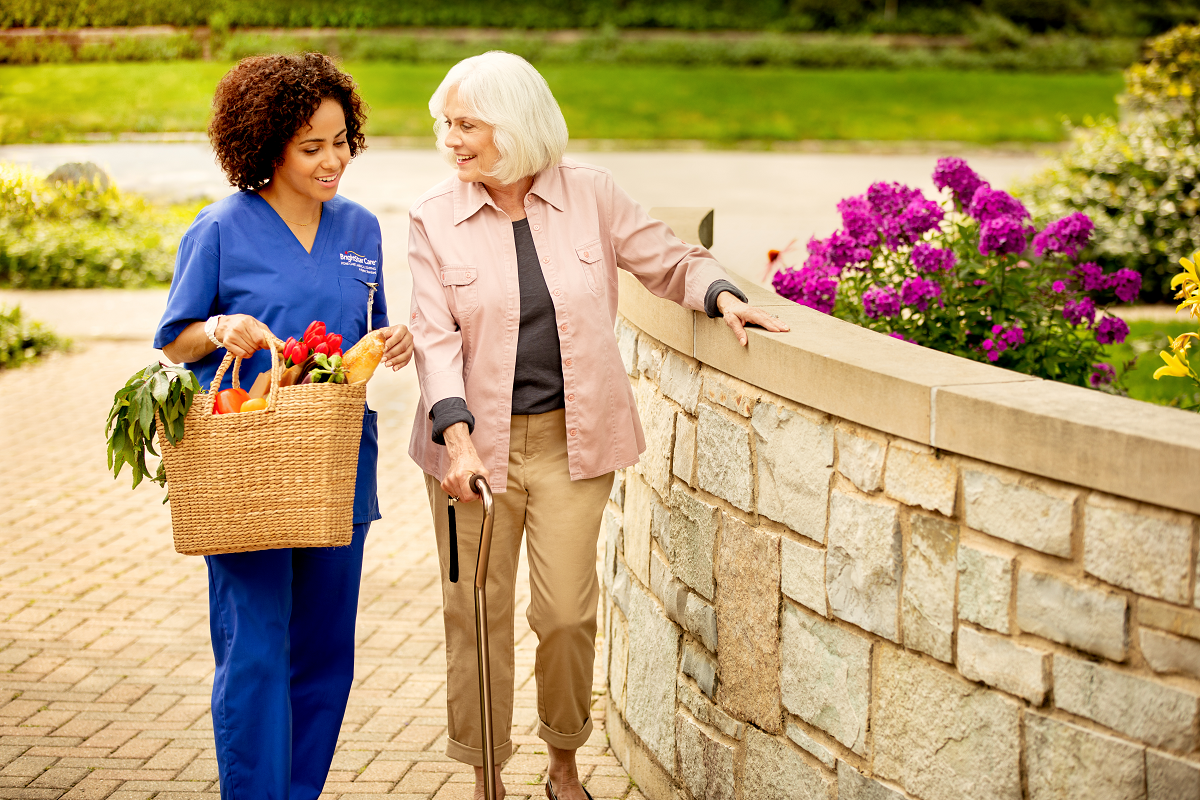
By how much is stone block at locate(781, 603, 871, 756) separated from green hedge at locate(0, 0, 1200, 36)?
10355 millimetres

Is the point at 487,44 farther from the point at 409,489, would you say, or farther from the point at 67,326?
the point at 409,489

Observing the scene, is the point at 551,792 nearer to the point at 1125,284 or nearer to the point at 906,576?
the point at 906,576

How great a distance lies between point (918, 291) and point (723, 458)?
4.76ft

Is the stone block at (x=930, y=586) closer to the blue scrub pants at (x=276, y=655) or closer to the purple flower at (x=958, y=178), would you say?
the blue scrub pants at (x=276, y=655)

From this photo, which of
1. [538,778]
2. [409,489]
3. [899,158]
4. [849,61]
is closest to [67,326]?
[409,489]

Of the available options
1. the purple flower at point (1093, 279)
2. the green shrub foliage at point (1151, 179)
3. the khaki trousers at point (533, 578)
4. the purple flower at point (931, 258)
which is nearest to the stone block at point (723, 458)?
the khaki trousers at point (533, 578)

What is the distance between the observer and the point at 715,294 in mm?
3037

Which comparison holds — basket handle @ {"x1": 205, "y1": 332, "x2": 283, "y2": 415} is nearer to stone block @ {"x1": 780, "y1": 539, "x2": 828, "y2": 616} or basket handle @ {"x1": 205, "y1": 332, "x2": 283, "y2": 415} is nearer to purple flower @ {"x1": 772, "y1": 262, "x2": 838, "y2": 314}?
stone block @ {"x1": 780, "y1": 539, "x2": 828, "y2": 616}

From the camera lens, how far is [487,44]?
24016mm

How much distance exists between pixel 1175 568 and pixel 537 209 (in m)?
1.75

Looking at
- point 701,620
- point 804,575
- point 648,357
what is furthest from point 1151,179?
point 804,575

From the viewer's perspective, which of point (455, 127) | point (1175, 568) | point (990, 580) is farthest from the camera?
point (455, 127)

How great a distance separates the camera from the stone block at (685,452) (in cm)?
315

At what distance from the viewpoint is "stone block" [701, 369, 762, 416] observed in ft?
9.44
